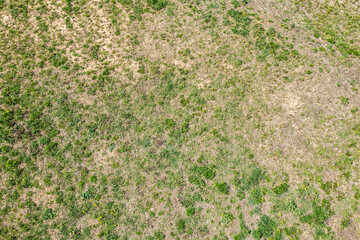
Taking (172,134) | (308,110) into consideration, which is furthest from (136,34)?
(308,110)

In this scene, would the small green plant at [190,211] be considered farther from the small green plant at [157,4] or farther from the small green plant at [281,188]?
the small green plant at [157,4]

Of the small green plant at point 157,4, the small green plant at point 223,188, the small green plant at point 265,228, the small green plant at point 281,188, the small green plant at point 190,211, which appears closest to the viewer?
the small green plant at point 265,228

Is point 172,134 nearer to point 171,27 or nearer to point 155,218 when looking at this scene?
point 155,218

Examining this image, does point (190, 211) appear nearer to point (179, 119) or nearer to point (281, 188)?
point (281, 188)

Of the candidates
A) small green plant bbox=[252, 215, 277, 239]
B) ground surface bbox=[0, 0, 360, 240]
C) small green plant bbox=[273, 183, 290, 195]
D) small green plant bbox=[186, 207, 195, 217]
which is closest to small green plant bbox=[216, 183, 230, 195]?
ground surface bbox=[0, 0, 360, 240]

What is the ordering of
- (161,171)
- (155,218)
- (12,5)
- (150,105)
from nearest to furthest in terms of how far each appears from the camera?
1. (155,218)
2. (161,171)
3. (150,105)
4. (12,5)

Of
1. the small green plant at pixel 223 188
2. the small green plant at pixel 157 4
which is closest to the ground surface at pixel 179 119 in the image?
the small green plant at pixel 223 188

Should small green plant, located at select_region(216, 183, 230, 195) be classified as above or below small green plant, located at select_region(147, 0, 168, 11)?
below

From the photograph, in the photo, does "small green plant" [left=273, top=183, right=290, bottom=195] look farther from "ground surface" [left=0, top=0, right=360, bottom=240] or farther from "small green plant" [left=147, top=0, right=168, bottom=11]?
"small green plant" [left=147, top=0, right=168, bottom=11]
